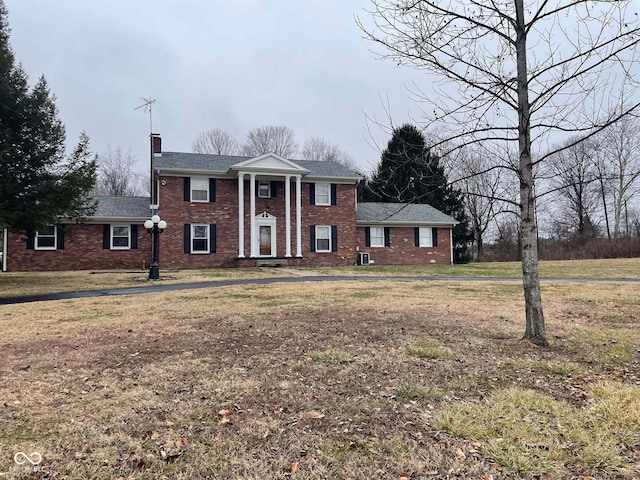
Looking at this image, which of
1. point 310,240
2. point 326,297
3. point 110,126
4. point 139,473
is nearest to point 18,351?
point 139,473

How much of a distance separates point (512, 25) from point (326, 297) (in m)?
6.25

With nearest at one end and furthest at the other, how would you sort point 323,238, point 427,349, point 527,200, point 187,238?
1. point 427,349
2. point 527,200
3. point 187,238
4. point 323,238

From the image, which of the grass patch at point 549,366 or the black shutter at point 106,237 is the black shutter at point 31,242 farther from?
the grass patch at point 549,366

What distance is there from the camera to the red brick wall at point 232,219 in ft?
69.6

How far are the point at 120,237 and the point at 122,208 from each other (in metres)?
1.85

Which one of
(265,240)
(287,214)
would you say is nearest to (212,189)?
(265,240)

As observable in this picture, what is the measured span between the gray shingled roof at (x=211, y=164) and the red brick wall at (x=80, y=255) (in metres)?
3.87

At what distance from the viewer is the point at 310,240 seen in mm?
23453

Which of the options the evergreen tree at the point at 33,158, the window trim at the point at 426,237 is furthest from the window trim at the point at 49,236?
the window trim at the point at 426,237

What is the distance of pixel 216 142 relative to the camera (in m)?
43.7

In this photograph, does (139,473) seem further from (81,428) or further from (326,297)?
(326,297)

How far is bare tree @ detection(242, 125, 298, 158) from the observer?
4372 cm

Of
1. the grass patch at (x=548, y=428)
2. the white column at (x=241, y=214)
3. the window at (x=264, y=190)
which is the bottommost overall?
the grass patch at (x=548, y=428)

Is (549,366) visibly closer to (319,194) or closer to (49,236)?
(319,194)
